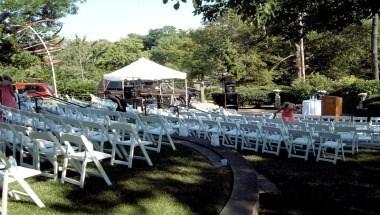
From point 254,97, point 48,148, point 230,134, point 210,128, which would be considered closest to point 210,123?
point 230,134

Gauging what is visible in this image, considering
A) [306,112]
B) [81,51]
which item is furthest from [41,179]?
[81,51]

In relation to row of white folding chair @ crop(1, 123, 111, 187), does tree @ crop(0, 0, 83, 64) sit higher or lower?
higher

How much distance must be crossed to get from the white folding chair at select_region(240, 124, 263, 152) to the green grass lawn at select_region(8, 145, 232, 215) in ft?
10.1

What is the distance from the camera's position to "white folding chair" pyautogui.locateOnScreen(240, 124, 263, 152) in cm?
1104

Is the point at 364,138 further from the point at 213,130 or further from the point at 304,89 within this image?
the point at 304,89

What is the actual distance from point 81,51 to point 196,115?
206 ft

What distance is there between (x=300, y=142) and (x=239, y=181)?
3.92 metres

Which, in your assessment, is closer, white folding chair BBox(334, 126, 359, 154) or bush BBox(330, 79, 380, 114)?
white folding chair BBox(334, 126, 359, 154)

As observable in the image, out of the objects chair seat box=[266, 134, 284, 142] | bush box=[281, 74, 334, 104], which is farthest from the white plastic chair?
bush box=[281, 74, 334, 104]

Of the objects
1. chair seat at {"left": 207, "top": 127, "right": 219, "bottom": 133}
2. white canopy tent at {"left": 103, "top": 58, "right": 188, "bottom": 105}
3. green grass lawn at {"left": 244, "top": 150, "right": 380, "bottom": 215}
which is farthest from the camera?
white canopy tent at {"left": 103, "top": 58, "right": 188, "bottom": 105}

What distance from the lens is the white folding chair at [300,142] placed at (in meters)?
10.0

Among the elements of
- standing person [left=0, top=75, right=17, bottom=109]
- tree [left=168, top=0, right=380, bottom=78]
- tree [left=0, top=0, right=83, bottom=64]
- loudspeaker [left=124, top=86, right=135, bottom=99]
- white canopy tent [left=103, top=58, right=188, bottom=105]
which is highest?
tree [left=0, top=0, right=83, bottom=64]

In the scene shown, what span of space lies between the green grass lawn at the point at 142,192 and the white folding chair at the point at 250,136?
10.1 ft

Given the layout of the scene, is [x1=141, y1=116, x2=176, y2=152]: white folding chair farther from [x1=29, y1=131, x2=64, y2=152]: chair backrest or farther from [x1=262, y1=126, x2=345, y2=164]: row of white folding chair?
[x1=29, y1=131, x2=64, y2=152]: chair backrest
